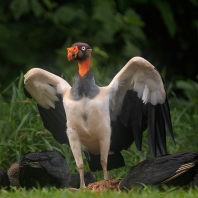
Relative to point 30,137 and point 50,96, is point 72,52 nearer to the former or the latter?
point 50,96

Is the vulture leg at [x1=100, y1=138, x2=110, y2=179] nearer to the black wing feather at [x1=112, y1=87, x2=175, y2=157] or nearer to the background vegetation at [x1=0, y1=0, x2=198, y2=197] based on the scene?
the black wing feather at [x1=112, y1=87, x2=175, y2=157]

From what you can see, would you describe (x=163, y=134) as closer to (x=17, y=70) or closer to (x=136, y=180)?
(x=136, y=180)

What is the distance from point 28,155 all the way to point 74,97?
68cm

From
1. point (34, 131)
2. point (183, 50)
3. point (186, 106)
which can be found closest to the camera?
point (34, 131)

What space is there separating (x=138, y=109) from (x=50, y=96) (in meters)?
0.89

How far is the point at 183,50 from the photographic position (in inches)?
458

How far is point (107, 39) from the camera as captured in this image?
10273 millimetres

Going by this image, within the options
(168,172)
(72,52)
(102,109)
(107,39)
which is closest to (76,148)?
(102,109)

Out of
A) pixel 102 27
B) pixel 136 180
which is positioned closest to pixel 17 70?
pixel 102 27

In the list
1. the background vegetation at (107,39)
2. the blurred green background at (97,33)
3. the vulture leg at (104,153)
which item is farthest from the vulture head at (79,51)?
the blurred green background at (97,33)

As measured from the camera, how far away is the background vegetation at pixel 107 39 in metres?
9.44

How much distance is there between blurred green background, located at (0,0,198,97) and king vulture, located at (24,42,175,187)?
2065 millimetres

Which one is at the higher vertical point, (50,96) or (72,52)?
(72,52)

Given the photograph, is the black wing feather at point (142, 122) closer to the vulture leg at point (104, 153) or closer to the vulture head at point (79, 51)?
the vulture leg at point (104, 153)
